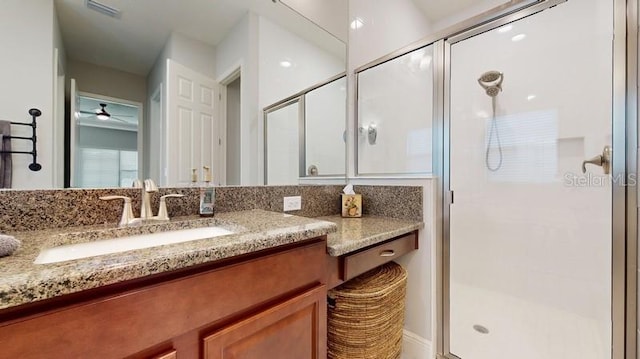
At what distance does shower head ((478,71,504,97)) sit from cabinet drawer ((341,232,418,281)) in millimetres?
1097

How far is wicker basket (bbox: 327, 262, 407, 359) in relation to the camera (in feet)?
3.97

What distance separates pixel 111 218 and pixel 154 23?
84 cm

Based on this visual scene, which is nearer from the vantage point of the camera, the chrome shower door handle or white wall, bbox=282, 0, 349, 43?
the chrome shower door handle

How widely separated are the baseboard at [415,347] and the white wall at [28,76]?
184 cm

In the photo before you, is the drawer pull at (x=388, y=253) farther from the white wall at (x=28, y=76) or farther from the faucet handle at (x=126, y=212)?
the white wall at (x=28, y=76)

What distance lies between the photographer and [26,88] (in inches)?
35.3

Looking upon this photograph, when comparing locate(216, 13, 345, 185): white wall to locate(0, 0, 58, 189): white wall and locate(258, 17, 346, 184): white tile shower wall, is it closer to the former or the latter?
locate(258, 17, 346, 184): white tile shower wall

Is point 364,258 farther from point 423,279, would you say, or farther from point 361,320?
point 423,279

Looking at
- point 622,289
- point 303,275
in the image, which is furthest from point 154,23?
point 622,289

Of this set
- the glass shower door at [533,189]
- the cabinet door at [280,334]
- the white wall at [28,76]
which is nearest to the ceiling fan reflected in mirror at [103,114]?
the white wall at [28,76]

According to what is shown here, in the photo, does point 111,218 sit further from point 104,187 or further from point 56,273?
point 56,273

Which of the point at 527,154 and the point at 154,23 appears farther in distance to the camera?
the point at 527,154

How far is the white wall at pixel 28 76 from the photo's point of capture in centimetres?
87

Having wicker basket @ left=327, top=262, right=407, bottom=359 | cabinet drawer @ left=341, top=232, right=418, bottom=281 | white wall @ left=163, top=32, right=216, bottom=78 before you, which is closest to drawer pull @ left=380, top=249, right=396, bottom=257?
cabinet drawer @ left=341, top=232, right=418, bottom=281
